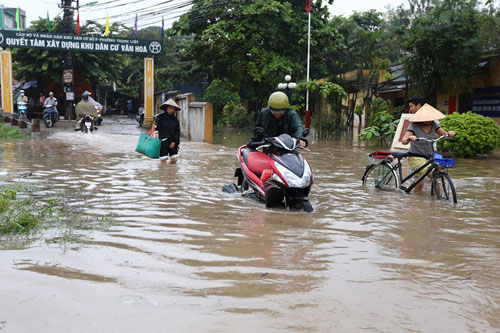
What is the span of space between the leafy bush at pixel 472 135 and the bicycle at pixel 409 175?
5625 mm

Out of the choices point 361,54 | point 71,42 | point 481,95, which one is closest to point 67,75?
point 71,42

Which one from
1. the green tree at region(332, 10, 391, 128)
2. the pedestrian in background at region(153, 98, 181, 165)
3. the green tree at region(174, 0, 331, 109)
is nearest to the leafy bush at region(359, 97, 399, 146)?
the pedestrian in background at region(153, 98, 181, 165)

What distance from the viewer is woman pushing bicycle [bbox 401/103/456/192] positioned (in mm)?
8273

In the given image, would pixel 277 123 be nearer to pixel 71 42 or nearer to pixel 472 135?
pixel 472 135

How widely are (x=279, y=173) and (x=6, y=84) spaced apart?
22751 mm

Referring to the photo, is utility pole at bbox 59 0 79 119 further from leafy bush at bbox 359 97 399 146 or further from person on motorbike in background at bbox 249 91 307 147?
person on motorbike in background at bbox 249 91 307 147

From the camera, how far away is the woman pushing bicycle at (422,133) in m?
8.27

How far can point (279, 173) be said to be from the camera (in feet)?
22.4

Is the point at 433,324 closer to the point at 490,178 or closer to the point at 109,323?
the point at 109,323

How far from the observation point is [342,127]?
2531 cm

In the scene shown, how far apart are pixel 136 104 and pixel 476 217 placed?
2191 inches

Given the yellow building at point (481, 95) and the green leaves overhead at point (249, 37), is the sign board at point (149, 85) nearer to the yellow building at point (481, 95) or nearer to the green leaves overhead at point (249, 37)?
the green leaves overhead at point (249, 37)

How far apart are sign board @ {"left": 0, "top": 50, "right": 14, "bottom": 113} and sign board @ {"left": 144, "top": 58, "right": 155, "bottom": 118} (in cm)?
638

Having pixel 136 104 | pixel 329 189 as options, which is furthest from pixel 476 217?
pixel 136 104
